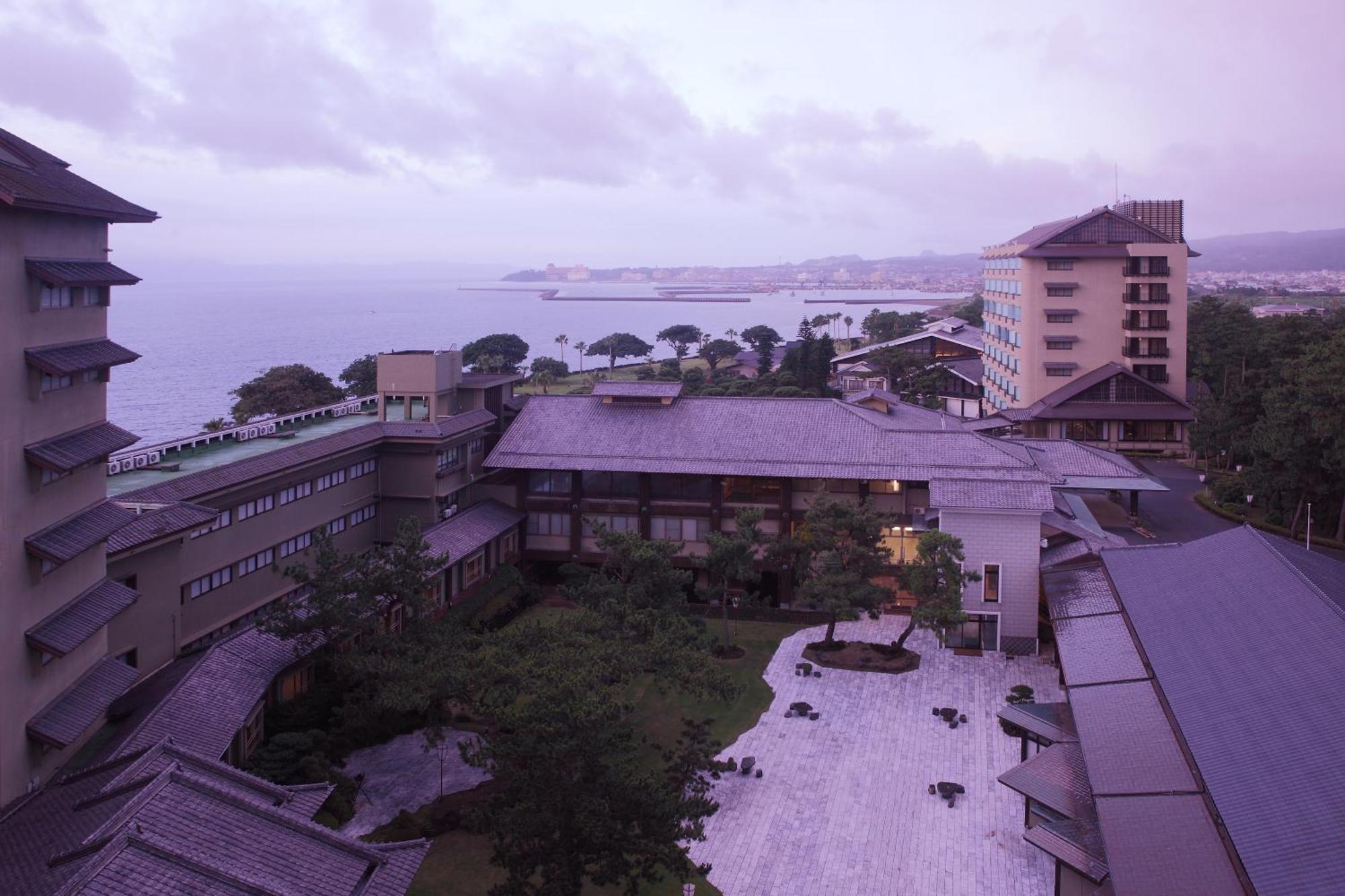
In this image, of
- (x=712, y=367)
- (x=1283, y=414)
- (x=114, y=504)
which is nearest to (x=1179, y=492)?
(x=1283, y=414)

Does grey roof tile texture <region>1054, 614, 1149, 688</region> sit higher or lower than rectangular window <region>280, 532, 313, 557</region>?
lower

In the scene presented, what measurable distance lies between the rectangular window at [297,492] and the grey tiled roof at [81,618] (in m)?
8.34

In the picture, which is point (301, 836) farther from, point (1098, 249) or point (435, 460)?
point (1098, 249)

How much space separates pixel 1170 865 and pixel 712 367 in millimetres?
94745

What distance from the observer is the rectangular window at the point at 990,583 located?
3506 centimetres

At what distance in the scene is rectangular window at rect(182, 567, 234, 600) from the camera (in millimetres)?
28000

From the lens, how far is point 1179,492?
55094 millimetres

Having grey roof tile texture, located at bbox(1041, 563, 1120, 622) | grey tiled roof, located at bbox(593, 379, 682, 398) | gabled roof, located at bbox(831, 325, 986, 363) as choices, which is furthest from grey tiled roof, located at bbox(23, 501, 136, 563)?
gabled roof, located at bbox(831, 325, 986, 363)

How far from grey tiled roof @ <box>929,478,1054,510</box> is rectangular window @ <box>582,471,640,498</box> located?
496 inches

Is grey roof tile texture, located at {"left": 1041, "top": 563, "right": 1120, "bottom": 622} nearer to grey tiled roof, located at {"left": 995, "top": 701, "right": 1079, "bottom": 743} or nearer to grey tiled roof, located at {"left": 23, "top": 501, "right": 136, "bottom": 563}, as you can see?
grey tiled roof, located at {"left": 995, "top": 701, "right": 1079, "bottom": 743}

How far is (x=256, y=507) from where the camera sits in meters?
31.0

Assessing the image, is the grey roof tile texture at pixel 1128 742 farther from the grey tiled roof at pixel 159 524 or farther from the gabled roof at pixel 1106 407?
the gabled roof at pixel 1106 407

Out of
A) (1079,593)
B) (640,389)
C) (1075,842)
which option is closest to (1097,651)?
(1079,593)

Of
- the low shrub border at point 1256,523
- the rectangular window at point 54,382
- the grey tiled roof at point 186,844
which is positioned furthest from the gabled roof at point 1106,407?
the grey tiled roof at point 186,844
